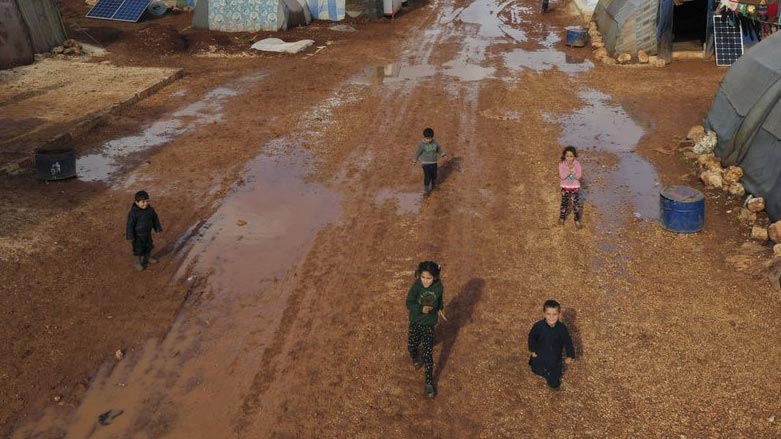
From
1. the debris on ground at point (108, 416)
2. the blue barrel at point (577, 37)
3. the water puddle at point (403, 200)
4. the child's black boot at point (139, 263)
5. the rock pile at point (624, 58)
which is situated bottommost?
the debris on ground at point (108, 416)

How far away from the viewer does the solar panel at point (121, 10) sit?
105 feet

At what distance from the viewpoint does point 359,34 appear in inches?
1219

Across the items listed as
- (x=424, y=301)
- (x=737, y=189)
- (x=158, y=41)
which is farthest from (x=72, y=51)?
(x=737, y=189)

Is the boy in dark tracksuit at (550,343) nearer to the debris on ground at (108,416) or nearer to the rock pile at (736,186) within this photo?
the rock pile at (736,186)

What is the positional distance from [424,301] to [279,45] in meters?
21.8

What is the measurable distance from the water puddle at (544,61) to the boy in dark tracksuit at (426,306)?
17.8 metres

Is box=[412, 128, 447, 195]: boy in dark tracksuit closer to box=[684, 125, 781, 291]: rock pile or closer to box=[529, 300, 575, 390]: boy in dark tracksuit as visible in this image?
box=[684, 125, 781, 291]: rock pile

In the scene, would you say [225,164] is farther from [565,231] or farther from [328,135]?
[565,231]

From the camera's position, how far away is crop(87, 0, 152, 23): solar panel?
3206 centimetres

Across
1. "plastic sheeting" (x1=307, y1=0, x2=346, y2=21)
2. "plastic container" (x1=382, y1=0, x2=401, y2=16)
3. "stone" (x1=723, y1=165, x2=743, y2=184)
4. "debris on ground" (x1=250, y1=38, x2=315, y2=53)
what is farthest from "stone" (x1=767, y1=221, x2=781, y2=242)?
"plastic container" (x1=382, y1=0, x2=401, y2=16)

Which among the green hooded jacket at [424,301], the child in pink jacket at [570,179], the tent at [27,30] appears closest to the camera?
the green hooded jacket at [424,301]

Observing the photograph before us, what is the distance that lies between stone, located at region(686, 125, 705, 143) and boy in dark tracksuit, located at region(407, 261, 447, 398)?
34.2ft

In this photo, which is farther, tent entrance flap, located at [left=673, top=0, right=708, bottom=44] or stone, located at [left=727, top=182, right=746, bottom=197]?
tent entrance flap, located at [left=673, top=0, right=708, bottom=44]

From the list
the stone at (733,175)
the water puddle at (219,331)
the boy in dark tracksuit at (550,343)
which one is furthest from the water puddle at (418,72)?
the boy in dark tracksuit at (550,343)
